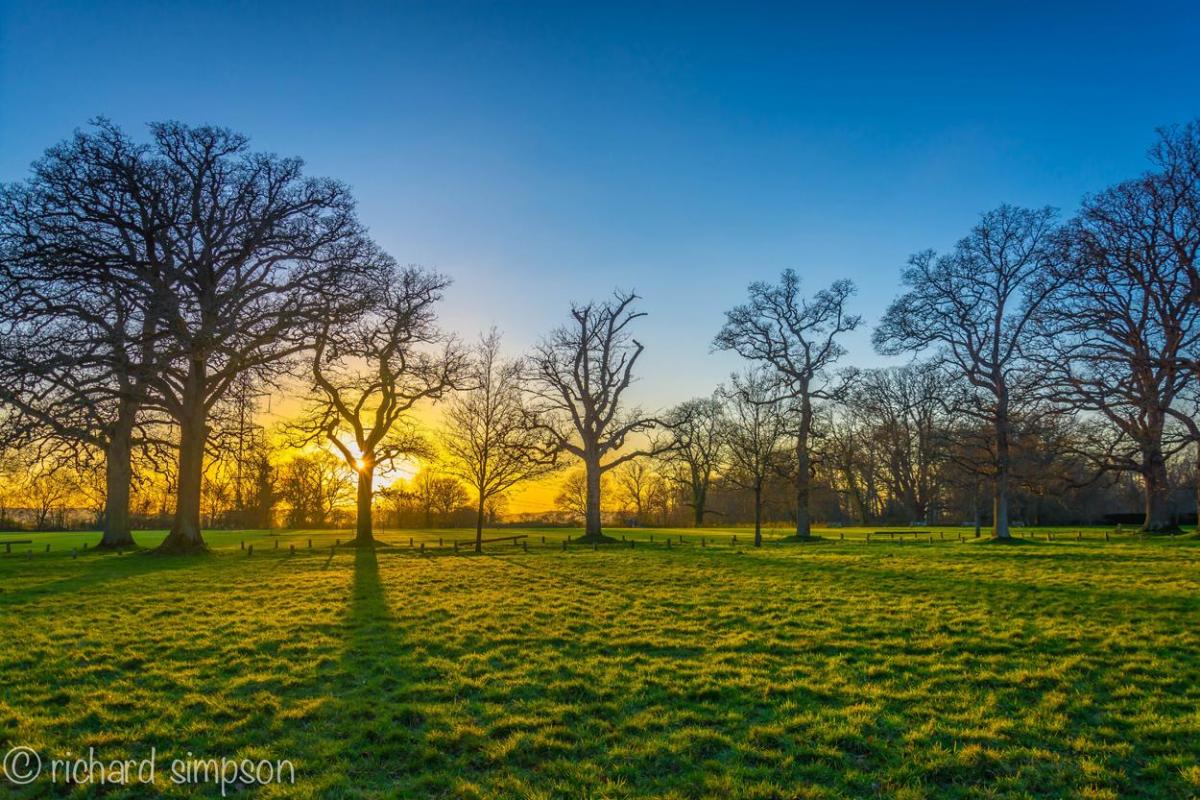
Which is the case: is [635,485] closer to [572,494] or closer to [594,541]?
[572,494]

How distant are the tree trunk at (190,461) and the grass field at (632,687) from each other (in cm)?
885

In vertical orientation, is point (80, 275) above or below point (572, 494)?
above

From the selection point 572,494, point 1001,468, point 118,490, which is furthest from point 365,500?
point 572,494

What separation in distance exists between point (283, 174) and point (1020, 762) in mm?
27133

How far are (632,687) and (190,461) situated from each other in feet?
75.4

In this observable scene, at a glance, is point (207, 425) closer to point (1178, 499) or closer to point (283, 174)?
point (283, 174)

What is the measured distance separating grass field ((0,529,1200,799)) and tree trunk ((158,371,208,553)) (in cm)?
885

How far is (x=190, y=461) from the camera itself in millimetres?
23609

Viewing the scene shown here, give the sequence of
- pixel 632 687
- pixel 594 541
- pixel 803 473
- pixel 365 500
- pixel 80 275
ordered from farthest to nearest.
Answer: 1. pixel 803 473
2. pixel 594 541
3. pixel 365 500
4. pixel 80 275
5. pixel 632 687

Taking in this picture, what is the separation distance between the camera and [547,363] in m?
34.9

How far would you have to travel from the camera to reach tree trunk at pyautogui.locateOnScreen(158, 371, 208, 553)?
23625 millimetres

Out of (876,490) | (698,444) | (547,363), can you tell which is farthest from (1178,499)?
(547,363)

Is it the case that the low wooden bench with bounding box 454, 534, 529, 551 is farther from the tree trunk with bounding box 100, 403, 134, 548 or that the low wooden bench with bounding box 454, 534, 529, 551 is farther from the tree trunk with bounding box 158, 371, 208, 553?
the tree trunk with bounding box 100, 403, 134, 548

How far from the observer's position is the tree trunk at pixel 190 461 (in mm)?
23625
